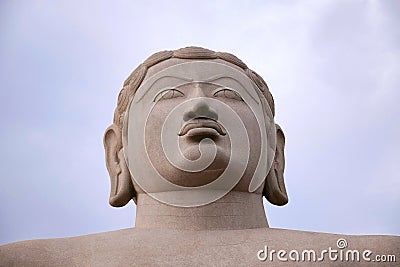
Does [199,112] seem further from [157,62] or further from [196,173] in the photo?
[157,62]

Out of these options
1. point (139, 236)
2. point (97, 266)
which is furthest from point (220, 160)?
point (97, 266)

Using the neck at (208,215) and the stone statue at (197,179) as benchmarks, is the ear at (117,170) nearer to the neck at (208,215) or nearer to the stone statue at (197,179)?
the stone statue at (197,179)

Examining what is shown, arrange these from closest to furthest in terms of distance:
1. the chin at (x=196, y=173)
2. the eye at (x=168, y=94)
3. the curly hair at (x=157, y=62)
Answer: the chin at (x=196, y=173)
the eye at (x=168, y=94)
the curly hair at (x=157, y=62)

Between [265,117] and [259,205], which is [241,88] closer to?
[265,117]

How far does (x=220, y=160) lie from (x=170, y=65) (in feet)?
4.58

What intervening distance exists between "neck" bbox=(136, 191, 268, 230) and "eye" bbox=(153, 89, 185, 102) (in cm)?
106

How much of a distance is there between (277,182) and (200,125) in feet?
4.69

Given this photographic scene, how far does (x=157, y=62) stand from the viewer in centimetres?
689

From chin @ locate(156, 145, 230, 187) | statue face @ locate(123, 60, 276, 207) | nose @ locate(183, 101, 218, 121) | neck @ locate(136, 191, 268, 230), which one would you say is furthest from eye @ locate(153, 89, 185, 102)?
neck @ locate(136, 191, 268, 230)

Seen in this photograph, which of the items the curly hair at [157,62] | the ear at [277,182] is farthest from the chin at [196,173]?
the curly hair at [157,62]

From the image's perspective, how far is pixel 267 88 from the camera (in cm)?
722

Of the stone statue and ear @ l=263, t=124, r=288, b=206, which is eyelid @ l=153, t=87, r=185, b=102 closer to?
the stone statue

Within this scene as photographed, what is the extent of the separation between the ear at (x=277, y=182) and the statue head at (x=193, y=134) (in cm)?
1

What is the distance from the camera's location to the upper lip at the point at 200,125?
236 inches
